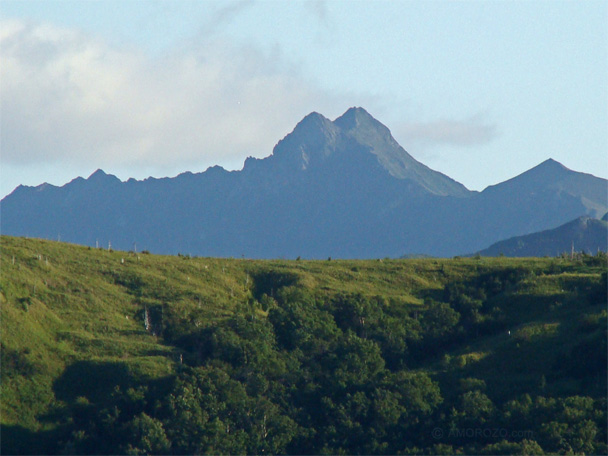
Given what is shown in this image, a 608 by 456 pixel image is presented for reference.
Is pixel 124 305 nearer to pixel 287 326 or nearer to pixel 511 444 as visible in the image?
pixel 287 326

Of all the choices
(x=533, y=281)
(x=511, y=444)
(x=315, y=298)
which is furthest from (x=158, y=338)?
(x=533, y=281)

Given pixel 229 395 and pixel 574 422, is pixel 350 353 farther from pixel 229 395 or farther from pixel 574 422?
pixel 574 422

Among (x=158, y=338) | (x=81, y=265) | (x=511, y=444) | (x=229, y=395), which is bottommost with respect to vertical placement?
(x=511, y=444)

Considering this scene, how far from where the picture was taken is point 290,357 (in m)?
76.9

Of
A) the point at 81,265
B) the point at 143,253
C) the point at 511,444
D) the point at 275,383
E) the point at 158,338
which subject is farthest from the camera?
the point at 143,253

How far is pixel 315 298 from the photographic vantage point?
286 feet

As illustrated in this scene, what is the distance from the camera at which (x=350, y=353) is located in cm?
7662

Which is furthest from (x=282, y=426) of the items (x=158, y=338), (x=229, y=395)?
(x=158, y=338)

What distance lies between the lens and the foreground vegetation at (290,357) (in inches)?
2589

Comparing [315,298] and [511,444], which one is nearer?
[511,444]

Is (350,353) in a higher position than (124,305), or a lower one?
lower

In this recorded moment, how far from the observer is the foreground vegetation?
6575 centimetres

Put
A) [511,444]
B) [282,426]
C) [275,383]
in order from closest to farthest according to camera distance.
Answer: [511,444], [282,426], [275,383]

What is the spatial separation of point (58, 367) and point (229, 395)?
14.7 metres
